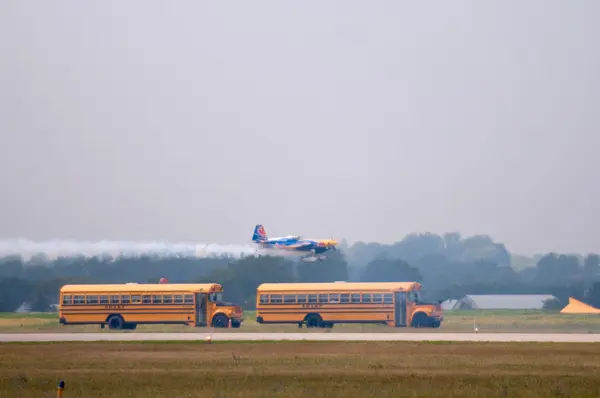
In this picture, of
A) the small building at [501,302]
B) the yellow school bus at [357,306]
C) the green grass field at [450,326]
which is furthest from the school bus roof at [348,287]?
the small building at [501,302]

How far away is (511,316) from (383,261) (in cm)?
3804

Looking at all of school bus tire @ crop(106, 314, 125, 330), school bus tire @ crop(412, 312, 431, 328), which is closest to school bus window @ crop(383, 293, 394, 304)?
school bus tire @ crop(412, 312, 431, 328)

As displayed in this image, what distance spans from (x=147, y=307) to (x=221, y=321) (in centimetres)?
564

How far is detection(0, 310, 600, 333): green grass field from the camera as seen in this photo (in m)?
70.3

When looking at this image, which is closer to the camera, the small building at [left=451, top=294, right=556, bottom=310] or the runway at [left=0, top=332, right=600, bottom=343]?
the runway at [left=0, top=332, right=600, bottom=343]

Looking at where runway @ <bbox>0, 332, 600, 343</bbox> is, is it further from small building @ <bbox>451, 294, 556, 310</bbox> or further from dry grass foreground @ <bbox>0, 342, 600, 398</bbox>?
small building @ <bbox>451, 294, 556, 310</bbox>

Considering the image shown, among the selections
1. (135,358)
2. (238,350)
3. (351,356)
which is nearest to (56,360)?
(135,358)

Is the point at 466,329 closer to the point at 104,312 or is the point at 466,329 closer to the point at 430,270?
the point at 104,312

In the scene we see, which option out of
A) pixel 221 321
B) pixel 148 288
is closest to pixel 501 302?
pixel 221 321

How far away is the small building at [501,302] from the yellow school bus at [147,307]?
4711 centimetres

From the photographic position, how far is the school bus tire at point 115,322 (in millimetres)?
74625

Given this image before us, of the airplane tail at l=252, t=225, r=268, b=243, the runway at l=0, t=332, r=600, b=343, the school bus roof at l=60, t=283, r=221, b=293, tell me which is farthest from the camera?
the airplane tail at l=252, t=225, r=268, b=243

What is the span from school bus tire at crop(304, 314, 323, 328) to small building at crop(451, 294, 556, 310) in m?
43.9

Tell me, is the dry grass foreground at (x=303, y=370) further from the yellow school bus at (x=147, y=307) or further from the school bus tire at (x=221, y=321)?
the yellow school bus at (x=147, y=307)
